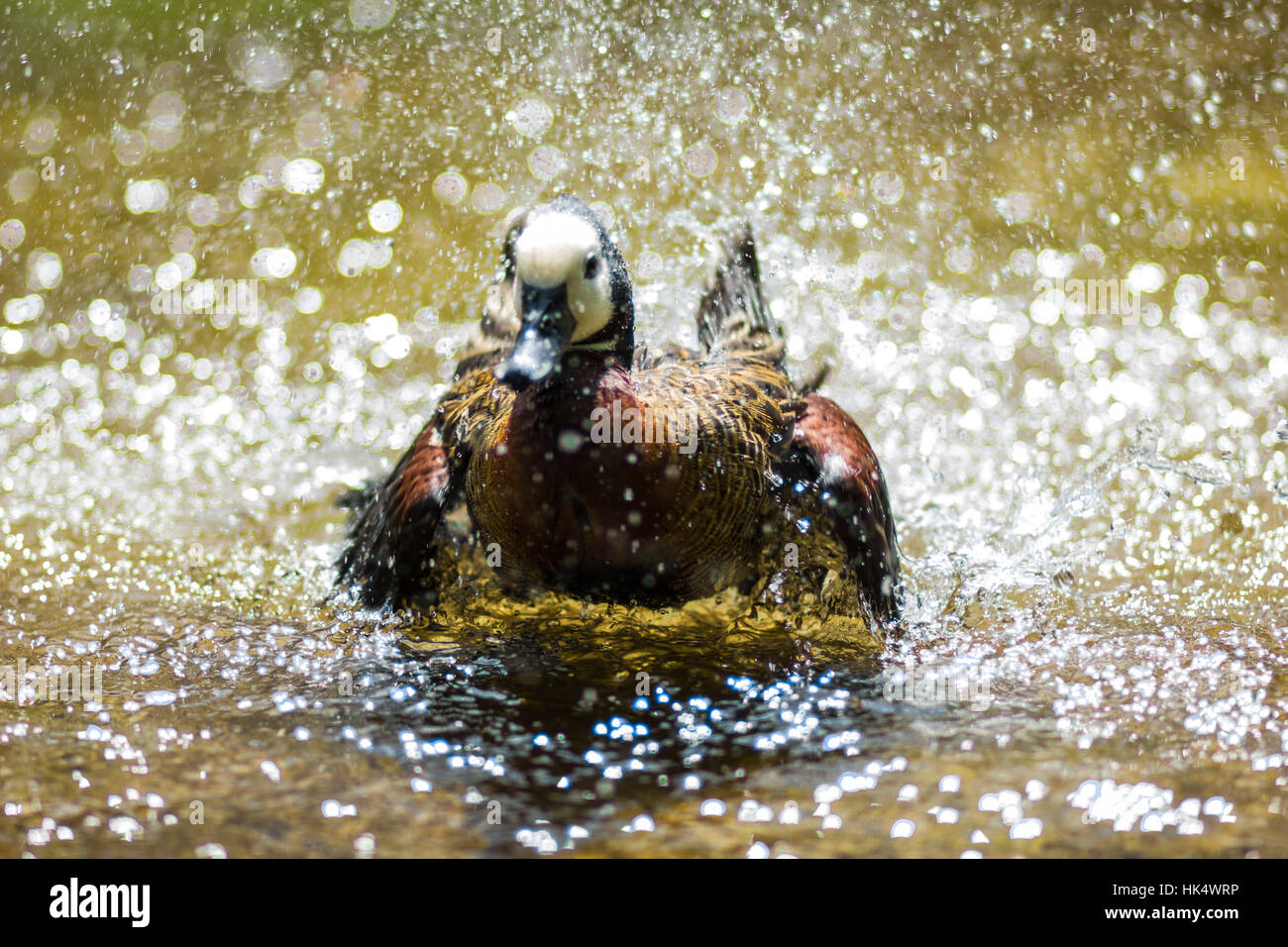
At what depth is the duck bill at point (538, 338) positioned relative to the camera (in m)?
2.89

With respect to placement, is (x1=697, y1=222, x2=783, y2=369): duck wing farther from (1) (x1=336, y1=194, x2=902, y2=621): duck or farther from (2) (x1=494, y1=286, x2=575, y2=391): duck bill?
(2) (x1=494, y1=286, x2=575, y2=391): duck bill

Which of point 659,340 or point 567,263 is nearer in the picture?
point 567,263

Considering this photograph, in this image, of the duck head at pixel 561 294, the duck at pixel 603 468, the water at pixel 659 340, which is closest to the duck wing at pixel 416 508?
the duck at pixel 603 468

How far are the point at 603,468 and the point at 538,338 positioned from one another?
0.37m

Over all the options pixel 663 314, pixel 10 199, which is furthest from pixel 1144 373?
pixel 10 199

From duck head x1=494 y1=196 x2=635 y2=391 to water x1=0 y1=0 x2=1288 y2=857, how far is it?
84 centimetres

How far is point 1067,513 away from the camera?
466cm

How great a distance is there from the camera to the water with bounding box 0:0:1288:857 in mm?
2635

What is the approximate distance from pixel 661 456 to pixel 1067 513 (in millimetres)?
2187

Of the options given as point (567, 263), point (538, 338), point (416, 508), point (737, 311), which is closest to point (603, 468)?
point (538, 338)

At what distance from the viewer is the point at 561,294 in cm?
308

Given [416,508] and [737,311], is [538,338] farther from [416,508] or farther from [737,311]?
[737,311]
